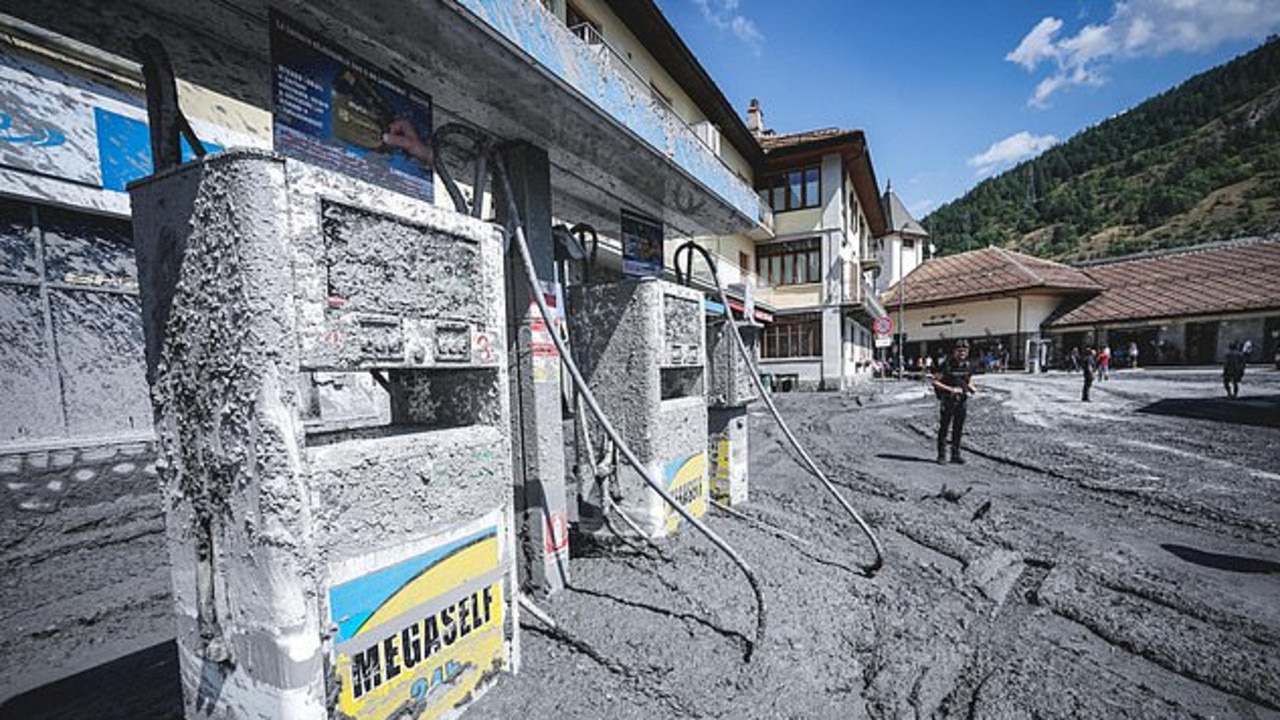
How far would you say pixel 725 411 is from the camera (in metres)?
4.84

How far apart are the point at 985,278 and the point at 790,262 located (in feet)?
58.9

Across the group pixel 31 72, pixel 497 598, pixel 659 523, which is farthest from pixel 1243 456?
pixel 31 72

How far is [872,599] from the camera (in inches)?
120

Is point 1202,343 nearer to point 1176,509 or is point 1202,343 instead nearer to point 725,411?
point 1176,509

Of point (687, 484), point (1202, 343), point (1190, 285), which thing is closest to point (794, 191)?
point (687, 484)

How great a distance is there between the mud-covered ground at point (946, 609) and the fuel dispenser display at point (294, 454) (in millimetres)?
730

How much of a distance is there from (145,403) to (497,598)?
16.6ft

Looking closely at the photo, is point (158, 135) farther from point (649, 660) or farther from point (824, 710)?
point (824, 710)

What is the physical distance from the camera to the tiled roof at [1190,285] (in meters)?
24.9

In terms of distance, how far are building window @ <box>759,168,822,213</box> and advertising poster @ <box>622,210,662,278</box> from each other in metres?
17.3

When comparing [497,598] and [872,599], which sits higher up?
[497,598]

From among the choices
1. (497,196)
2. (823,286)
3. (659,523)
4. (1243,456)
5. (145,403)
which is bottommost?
(1243,456)

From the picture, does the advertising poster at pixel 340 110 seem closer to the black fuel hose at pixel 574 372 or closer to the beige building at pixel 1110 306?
the black fuel hose at pixel 574 372

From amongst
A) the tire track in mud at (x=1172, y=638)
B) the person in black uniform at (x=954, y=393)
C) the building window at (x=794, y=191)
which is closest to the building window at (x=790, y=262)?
the building window at (x=794, y=191)
